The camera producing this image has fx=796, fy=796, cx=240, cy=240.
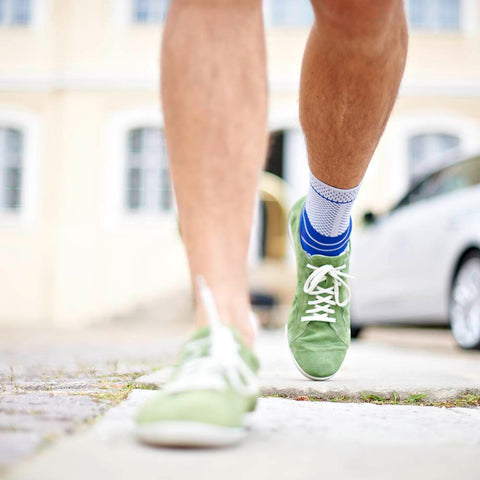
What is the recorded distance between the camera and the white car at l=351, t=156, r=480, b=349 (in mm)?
4582

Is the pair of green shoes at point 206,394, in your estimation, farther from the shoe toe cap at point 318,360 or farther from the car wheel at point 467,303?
the car wheel at point 467,303

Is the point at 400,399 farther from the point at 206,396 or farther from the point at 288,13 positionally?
the point at 288,13

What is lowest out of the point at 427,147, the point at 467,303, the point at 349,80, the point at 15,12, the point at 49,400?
the point at 467,303

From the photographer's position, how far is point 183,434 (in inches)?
41.6

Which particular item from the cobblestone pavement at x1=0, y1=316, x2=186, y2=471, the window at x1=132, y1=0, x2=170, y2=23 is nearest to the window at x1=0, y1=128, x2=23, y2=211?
the window at x1=132, y1=0, x2=170, y2=23

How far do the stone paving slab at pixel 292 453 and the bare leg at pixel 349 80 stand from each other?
514mm

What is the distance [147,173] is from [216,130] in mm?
11035

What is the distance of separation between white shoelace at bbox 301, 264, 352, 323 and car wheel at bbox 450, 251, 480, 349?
2.74 metres

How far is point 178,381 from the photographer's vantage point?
46.7 inches

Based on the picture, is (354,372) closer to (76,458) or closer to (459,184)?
(76,458)

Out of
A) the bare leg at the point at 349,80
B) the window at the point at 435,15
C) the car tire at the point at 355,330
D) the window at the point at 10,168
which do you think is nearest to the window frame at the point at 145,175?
the window at the point at 10,168

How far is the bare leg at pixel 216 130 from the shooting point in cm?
138

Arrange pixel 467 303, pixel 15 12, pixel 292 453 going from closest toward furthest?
pixel 292 453 → pixel 467 303 → pixel 15 12

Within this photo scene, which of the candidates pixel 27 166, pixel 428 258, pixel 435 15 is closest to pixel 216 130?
pixel 428 258
